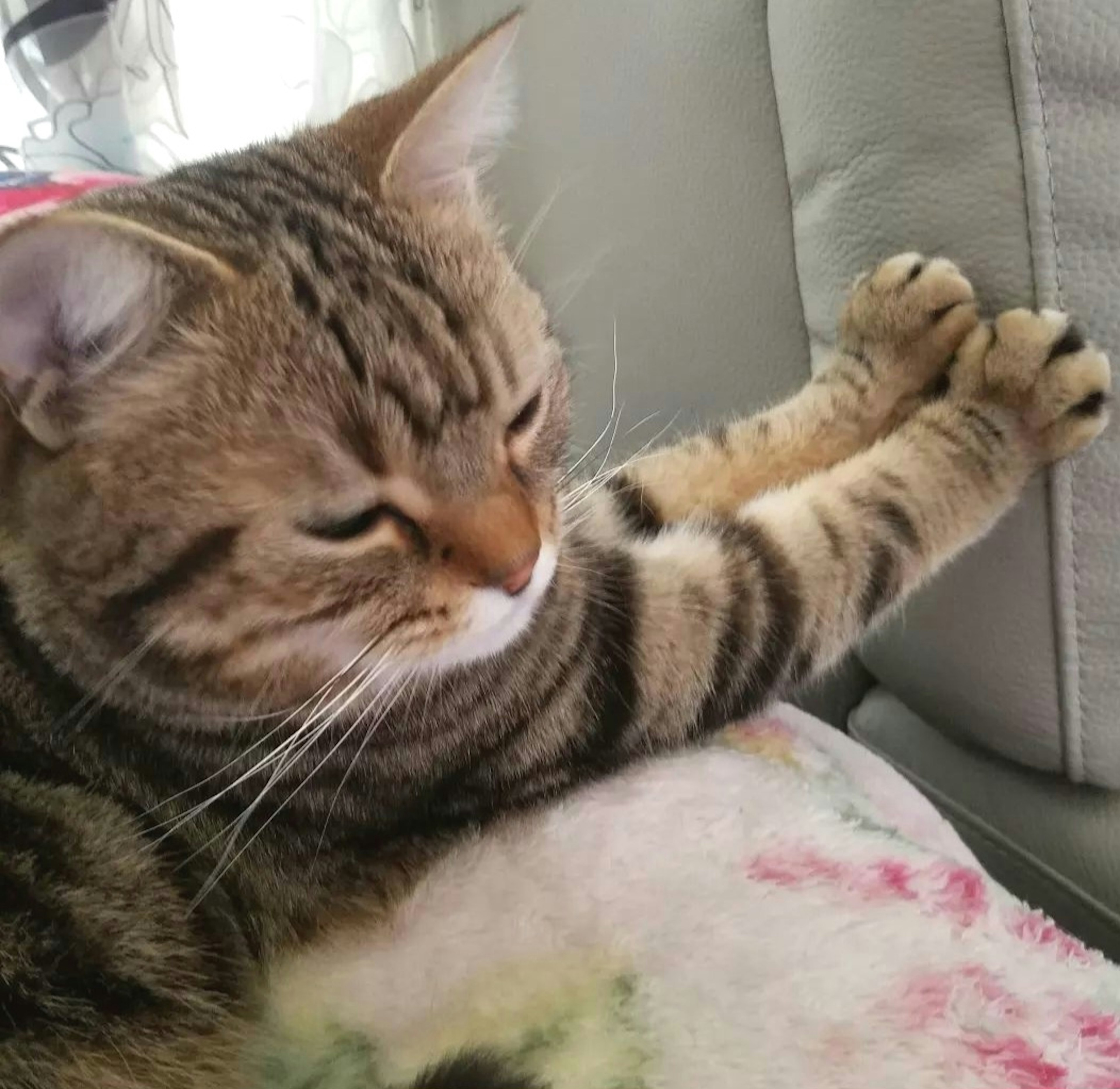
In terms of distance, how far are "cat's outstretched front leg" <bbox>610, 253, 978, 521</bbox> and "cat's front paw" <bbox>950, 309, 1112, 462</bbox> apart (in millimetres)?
39

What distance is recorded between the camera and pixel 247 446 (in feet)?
1.81

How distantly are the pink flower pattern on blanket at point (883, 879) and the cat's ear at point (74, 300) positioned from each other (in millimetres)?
460

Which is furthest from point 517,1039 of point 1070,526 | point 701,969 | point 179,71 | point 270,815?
point 179,71

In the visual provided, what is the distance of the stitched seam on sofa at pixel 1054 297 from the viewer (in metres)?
0.63

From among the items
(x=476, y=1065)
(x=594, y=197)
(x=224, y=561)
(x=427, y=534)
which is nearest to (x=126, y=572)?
(x=224, y=561)

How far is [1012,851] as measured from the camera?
89 cm

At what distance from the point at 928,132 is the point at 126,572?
1.85ft

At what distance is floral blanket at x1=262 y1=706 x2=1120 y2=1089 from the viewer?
0.53 metres

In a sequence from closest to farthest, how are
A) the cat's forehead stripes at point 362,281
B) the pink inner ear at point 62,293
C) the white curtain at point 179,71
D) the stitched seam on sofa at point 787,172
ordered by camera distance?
the pink inner ear at point 62,293 → the cat's forehead stripes at point 362,281 → the stitched seam on sofa at point 787,172 → the white curtain at point 179,71

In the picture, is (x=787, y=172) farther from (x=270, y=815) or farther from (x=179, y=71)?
(x=179, y=71)

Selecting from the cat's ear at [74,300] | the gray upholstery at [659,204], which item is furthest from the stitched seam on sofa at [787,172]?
the cat's ear at [74,300]

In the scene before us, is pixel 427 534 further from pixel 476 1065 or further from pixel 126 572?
pixel 476 1065

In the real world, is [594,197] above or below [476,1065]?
above

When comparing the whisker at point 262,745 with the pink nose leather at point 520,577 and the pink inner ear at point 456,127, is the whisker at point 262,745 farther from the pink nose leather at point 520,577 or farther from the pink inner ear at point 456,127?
the pink inner ear at point 456,127
